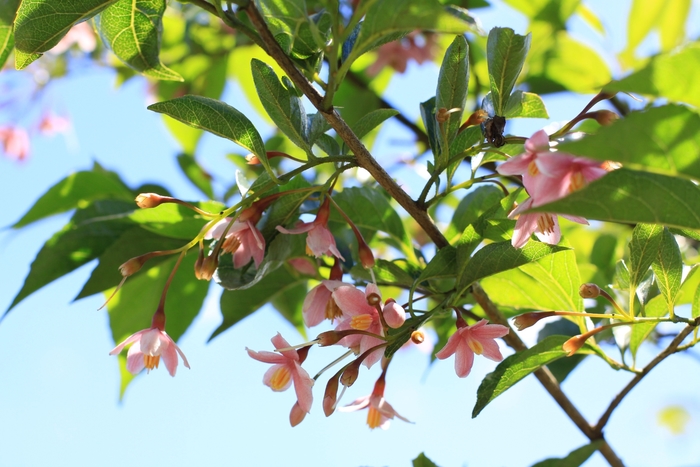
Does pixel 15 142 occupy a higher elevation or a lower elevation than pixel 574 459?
higher

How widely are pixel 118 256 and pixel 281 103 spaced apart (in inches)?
25.1

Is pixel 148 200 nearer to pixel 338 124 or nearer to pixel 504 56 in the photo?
pixel 338 124

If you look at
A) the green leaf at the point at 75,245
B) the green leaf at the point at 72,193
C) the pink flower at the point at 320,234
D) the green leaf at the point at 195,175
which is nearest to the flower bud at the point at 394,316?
the pink flower at the point at 320,234

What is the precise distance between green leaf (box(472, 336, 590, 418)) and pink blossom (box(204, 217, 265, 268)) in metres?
0.39

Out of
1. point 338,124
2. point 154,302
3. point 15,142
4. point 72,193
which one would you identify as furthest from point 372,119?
point 15,142

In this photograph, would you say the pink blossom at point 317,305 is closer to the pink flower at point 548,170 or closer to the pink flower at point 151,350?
the pink flower at point 151,350

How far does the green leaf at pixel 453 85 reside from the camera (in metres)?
0.93

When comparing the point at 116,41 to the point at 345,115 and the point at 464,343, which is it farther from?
the point at 345,115

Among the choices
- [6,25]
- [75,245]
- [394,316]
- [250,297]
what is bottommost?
[394,316]

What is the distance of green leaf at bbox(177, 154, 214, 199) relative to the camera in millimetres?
2074

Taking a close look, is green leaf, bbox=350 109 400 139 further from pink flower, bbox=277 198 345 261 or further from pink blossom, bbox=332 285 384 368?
pink blossom, bbox=332 285 384 368

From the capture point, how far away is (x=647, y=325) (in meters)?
1.14

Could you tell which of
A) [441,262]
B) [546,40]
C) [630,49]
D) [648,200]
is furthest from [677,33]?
[648,200]

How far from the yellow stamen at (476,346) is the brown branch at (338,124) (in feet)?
0.54
